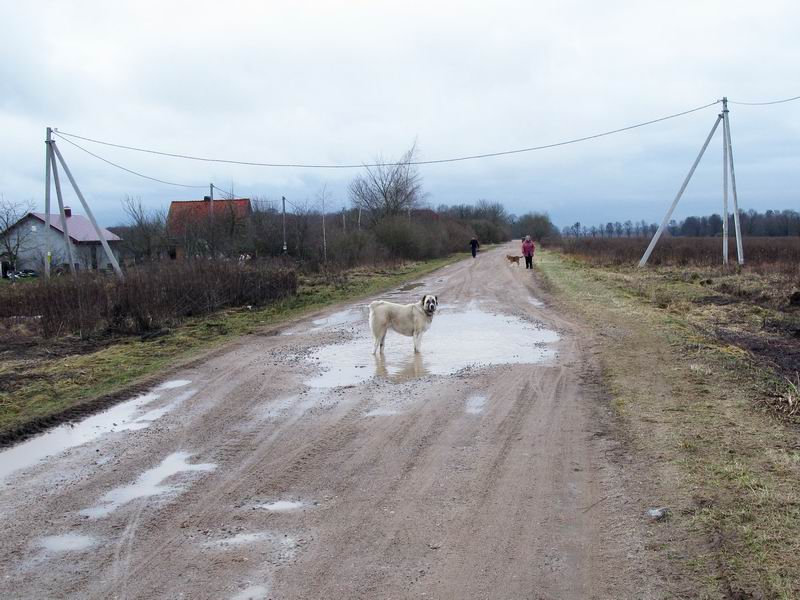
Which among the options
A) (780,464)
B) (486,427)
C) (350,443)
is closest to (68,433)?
(350,443)

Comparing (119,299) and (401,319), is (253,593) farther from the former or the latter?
(119,299)

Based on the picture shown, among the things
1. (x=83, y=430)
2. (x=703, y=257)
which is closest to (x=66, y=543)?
(x=83, y=430)

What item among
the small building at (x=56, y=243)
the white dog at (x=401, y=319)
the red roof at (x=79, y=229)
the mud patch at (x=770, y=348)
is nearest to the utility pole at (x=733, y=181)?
the mud patch at (x=770, y=348)

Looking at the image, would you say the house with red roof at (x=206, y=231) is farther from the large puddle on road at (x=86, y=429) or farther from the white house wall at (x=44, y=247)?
the large puddle on road at (x=86, y=429)

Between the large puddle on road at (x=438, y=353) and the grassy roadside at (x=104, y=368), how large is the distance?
2602 mm

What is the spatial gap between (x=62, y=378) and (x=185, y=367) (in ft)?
5.75

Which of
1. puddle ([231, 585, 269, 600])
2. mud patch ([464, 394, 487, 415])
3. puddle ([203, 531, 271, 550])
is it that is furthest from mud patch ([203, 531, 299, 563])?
mud patch ([464, 394, 487, 415])

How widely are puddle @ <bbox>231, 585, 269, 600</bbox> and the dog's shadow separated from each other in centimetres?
582

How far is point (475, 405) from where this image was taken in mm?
8227

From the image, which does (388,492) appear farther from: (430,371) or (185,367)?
(185,367)

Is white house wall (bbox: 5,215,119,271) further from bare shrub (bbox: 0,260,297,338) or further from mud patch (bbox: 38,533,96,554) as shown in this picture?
mud patch (bbox: 38,533,96,554)

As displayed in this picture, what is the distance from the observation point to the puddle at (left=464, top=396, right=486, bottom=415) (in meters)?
7.96

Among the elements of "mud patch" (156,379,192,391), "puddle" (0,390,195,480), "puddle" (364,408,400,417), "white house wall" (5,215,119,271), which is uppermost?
"white house wall" (5,215,119,271)

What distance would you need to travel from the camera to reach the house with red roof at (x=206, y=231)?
33.7 m
